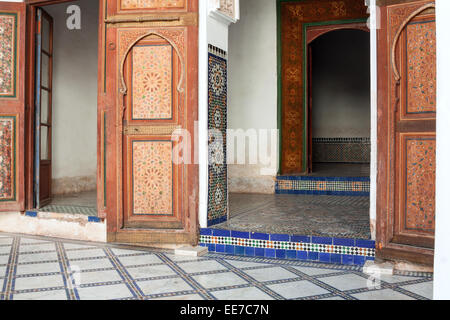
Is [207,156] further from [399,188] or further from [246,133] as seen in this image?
[246,133]

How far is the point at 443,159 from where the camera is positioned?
138 cm

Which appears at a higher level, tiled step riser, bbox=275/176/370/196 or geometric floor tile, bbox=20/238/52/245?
tiled step riser, bbox=275/176/370/196

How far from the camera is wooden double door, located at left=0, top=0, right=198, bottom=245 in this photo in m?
3.56

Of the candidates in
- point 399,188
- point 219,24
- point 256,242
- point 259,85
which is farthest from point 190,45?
point 259,85

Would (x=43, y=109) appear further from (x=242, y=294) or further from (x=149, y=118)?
(x=242, y=294)

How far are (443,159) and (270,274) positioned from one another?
1719mm

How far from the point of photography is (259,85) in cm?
614

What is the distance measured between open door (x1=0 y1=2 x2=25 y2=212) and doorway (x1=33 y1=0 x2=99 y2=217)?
254mm

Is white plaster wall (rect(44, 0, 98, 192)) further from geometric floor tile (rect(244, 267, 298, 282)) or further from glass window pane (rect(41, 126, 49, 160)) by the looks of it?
geometric floor tile (rect(244, 267, 298, 282))

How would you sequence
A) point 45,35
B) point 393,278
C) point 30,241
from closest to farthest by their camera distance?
point 393,278, point 30,241, point 45,35

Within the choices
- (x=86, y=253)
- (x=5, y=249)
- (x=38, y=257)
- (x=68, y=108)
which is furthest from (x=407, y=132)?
(x=68, y=108)

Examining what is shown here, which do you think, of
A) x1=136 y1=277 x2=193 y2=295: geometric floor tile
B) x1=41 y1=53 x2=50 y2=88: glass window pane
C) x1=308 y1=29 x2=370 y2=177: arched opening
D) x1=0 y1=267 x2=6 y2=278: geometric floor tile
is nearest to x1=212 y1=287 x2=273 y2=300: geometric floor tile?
x1=136 y1=277 x2=193 y2=295: geometric floor tile

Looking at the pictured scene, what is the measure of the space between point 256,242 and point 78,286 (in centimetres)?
132

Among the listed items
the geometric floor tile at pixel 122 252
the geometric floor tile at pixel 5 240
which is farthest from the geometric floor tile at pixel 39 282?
the geometric floor tile at pixel 5 240
